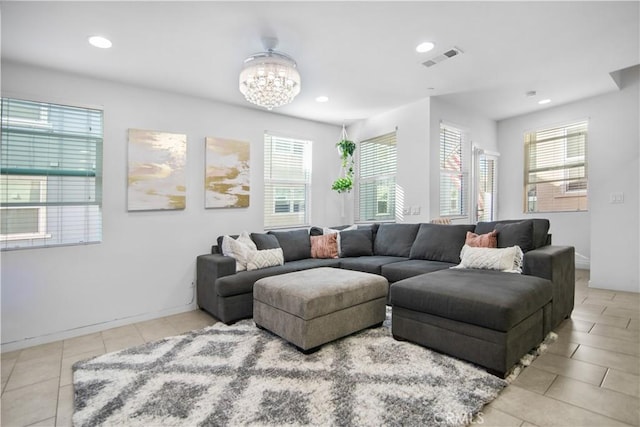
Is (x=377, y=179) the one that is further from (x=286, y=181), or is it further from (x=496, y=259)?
(x=496, y=259)

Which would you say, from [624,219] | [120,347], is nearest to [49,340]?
[120,347]

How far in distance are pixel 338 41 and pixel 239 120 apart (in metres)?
1.96

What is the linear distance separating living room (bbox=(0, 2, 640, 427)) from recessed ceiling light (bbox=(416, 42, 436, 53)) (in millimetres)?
81

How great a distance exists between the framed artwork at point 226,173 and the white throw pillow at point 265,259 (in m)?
0.88

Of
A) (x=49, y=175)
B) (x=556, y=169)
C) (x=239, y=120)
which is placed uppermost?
(x=239, y=120)

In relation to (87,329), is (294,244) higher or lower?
higher

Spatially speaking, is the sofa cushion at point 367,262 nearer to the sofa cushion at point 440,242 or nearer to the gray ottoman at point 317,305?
the sofa cushion at point 440,242

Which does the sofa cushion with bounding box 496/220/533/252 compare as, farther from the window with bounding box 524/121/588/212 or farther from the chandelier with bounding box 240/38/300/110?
the window with bounding box 524/121/588/212

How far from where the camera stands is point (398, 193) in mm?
4535

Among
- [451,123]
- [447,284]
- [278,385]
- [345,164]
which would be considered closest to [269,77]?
[447,284]

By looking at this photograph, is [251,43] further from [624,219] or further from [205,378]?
[624,219]

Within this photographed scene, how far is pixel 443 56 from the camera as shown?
9.51 ft

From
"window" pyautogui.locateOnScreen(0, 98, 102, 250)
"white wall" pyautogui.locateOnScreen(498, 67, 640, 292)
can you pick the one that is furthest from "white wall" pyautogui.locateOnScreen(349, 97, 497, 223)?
"window" pyautogui.locateOnScreen(0, 98, 102, 250)

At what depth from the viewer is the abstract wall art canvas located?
3258 millimetres
